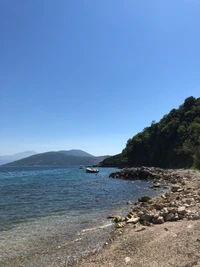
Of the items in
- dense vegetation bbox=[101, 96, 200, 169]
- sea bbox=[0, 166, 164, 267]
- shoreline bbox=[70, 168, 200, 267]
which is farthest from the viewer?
dense vegetation bbox=[101, 96, 200, 169]

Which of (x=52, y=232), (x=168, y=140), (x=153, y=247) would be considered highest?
(x=168, y=140)

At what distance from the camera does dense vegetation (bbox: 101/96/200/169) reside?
9656 cm

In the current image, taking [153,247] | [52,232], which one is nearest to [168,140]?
[52,232]

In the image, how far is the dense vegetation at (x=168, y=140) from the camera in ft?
317

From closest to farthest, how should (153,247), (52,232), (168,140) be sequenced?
(153,247)
(52,232)
(168,140)

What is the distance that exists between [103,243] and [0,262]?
4.39m

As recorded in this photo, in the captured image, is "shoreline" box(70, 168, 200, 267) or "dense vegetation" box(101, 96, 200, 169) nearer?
"shoreline" box(70, 168, 200, 267)

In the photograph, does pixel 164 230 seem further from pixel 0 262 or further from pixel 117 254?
pixel 0 262

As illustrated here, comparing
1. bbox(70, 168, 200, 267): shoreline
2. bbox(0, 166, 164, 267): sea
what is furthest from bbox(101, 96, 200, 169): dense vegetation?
bbox(70, 168, 200, 267): shoreline

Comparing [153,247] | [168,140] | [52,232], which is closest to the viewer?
[153,247]

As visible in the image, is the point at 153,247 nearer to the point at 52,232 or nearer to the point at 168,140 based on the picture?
the point at 52,232

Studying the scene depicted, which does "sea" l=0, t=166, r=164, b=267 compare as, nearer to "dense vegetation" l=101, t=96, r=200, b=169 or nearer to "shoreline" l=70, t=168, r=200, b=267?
"shoreline" l=70, t=168, r=200, b=267

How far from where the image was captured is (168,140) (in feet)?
372

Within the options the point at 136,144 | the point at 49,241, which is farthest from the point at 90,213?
the point at 136,144
